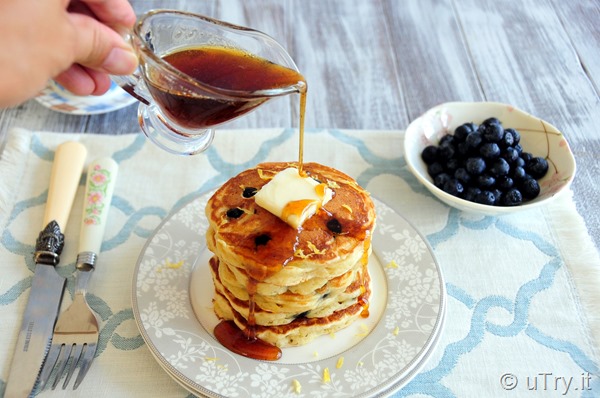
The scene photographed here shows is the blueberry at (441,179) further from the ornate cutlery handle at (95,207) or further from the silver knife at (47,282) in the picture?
the silver knife at (47,282)

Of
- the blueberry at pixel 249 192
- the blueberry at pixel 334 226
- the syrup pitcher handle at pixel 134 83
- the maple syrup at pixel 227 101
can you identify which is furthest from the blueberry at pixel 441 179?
the syrup pitcher handle at pixel 134 83

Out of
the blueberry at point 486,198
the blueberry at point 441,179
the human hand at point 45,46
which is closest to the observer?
the human hand at point 45,46

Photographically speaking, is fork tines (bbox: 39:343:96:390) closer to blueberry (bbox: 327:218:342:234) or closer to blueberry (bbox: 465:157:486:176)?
blueberry (bbox: 327:218:342:234)

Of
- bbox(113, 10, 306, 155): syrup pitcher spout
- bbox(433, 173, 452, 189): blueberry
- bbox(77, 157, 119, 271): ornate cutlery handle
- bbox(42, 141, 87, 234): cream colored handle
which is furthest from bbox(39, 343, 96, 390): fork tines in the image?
A: bbox(433, 173, 452, 189): blueberry

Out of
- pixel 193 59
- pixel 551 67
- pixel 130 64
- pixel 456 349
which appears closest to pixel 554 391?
pixel 456 349

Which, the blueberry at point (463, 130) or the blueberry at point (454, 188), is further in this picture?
the blueberry at point (463, 130)

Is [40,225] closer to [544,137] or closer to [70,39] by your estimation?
[70,39]

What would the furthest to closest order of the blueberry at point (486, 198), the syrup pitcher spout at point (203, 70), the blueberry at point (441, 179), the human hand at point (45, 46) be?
1. the blueberry at point (441, 179)
2. the blueberry at point (486, 198)
3. the syrup pitcher spout at point (203, 70)
4. the human hand at point (45, 46)
